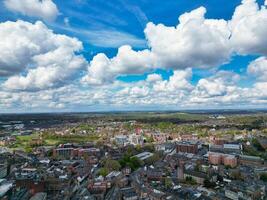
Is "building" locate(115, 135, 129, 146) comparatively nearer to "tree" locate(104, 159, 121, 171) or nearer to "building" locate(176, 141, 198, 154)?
"building" locate(176, 141, 198, 154)

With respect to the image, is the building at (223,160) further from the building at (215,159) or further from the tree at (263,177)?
the tree at (263,177)

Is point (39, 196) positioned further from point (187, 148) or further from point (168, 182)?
point (187, 148)

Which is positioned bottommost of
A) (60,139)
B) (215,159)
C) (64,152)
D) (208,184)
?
(208,184)

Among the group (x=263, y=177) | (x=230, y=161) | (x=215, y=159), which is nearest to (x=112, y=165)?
(x=215, y=159)

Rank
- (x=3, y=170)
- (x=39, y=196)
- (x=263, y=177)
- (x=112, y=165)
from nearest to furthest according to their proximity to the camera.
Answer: (x=39, y=196) < (x=263, y=177) < (x=3, y=170) < (x=112, y=165)

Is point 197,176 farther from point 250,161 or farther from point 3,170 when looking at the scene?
point 3,170

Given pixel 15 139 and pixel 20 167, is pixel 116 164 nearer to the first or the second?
pixel 20 167

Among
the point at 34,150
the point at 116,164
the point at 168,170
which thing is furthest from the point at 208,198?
the point at 34,150

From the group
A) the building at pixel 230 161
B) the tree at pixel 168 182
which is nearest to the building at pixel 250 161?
the building at pixel 230 161

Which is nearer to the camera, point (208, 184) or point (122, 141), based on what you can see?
point (208, 184)

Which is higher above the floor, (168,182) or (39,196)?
(168,182)

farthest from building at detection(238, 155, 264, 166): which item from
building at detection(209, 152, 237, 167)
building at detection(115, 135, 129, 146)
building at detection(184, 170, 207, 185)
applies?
building at detection(115, 135, 129, 146)

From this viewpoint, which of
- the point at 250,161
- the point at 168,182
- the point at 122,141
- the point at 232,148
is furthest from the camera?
the point at 122,141
